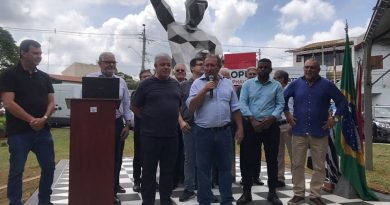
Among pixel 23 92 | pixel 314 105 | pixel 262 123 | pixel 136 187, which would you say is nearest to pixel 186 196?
pixel 136 187

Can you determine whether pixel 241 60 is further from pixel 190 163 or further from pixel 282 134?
pixel 190 163

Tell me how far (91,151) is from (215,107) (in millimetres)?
1330

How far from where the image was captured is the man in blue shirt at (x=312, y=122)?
4.98m

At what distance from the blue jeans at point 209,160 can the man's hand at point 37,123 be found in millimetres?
1591

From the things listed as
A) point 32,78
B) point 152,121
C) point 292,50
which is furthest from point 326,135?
point 292,50

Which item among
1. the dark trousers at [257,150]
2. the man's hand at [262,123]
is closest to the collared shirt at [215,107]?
the man's hand at [262,123]

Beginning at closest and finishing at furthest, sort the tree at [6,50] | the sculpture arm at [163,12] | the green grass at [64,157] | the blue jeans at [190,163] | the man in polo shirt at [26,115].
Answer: the man in polo shirt at [26,115] < the blue jeans at [190,163] < the green grass at [64,157] < the sculpture arm at [163,12] < the tree at [6,50]

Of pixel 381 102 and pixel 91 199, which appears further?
pixel 381 102

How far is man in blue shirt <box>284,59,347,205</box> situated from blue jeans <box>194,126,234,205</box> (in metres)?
1.09

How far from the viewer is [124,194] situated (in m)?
5.57

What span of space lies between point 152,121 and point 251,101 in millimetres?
1371

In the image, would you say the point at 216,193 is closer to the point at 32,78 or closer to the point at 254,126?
the point at 254,126

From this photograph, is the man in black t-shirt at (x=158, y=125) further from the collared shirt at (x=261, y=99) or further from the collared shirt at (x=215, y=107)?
the collared shirt at (x=261, y=99)

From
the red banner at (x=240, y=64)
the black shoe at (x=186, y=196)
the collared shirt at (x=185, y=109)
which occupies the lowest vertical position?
the black shoe at (x=186, y=196)
